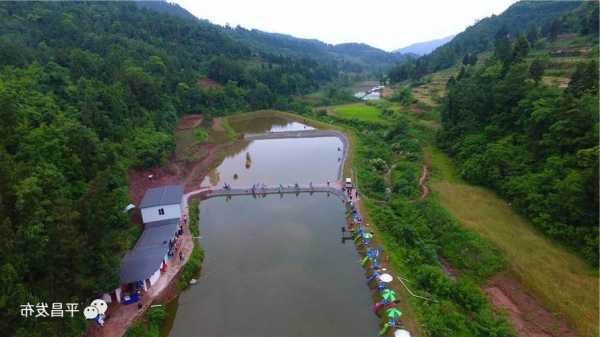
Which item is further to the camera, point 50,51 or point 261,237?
point 50,51

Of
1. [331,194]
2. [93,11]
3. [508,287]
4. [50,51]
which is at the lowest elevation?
[508,287]

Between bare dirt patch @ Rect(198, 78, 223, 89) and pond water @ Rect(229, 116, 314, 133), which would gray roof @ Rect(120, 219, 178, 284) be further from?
bare dirt patch @ Rect(198, 78, 223, 89)

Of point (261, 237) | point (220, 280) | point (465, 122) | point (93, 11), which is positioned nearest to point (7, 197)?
point (220, 280)

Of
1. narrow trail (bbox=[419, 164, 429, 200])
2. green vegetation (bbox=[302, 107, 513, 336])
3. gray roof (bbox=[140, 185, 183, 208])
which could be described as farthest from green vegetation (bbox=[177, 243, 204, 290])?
narrow trail (bbox=[419, 164, 429, 200])

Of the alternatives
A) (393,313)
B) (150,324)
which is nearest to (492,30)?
(393,313)

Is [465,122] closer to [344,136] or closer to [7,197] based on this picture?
[344,136]

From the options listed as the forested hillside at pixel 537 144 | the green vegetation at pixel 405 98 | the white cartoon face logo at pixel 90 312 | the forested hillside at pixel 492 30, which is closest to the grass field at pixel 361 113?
the green vegetation at pixel 405 98

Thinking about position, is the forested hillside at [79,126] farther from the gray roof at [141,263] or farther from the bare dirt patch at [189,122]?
the bare dirt patch at [189,122]
